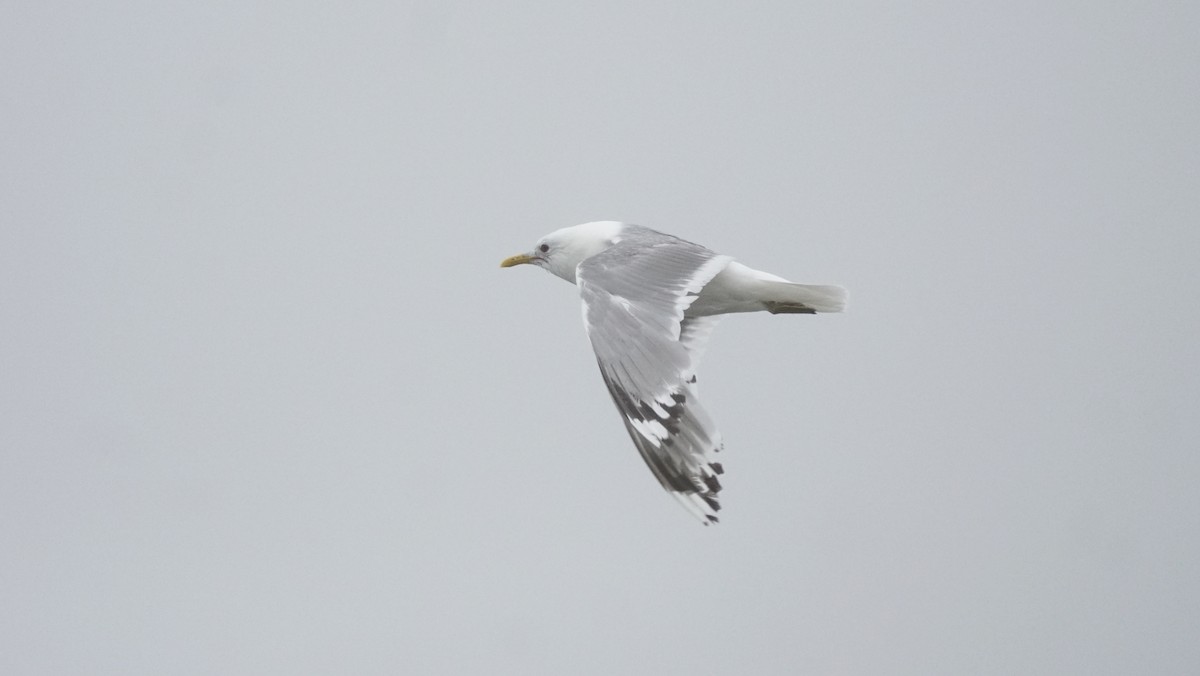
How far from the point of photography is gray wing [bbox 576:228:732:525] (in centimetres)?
512

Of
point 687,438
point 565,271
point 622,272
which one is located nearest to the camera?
point 687,438

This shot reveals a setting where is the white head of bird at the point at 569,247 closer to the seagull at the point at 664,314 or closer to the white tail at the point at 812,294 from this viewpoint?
the seagull at the point at 664,314

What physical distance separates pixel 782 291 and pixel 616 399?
1684 millimetres

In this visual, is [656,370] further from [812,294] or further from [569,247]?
[569,247]

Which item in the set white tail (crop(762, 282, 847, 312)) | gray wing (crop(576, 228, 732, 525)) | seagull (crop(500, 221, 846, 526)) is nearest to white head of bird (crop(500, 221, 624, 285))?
seagull (crop(500, 221, 846, 526))

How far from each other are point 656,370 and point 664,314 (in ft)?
1.52

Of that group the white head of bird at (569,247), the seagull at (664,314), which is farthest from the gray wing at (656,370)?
the white head of bird at (569,247)

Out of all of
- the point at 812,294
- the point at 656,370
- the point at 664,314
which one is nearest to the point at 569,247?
the point at 812,294

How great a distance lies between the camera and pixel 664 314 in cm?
565

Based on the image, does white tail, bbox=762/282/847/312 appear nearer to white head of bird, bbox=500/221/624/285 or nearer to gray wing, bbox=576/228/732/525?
gray wing, bbox=576/228/732/525

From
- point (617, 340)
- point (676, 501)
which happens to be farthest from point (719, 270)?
point (676, 501)

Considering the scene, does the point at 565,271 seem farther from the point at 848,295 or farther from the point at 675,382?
the point at 675,382

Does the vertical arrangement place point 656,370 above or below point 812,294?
below

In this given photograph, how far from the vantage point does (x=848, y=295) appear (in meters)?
6.69
